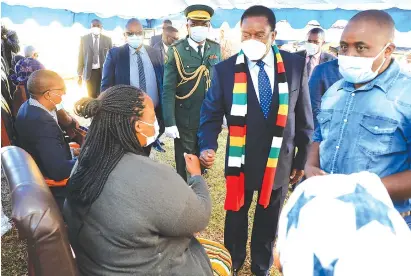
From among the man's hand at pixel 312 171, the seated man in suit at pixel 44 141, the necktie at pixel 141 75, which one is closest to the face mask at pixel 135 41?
the necktie at pixel 141 75

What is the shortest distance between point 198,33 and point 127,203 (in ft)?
8.93

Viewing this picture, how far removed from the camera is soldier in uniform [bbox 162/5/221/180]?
12.2ft

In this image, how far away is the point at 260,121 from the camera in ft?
7.99

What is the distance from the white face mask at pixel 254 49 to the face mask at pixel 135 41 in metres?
2.16

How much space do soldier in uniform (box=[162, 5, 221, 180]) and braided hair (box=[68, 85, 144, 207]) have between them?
1996 mm

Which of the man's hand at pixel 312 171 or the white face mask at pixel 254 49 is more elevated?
the white face mask at pixel 254 49

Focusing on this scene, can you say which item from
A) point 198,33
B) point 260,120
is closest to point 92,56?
point 198,33

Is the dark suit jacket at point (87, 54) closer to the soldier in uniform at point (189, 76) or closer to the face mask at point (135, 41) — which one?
the face mask at point (135, 41)

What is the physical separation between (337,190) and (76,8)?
8403 millimetres

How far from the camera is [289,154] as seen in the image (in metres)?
2.62

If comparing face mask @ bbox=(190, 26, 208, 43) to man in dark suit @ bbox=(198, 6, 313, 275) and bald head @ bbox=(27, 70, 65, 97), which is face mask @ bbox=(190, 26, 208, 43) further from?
bald head @ bbox=(27, 70, 65, 97)

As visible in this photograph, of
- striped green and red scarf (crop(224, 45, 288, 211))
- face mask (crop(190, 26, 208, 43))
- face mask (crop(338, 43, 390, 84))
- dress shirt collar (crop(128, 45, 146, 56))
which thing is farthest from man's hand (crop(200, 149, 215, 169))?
dress shirt collar (crop(128, 45, 146, 56))

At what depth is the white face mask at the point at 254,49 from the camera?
2400mm

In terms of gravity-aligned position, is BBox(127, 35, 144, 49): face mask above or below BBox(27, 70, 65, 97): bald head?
above
